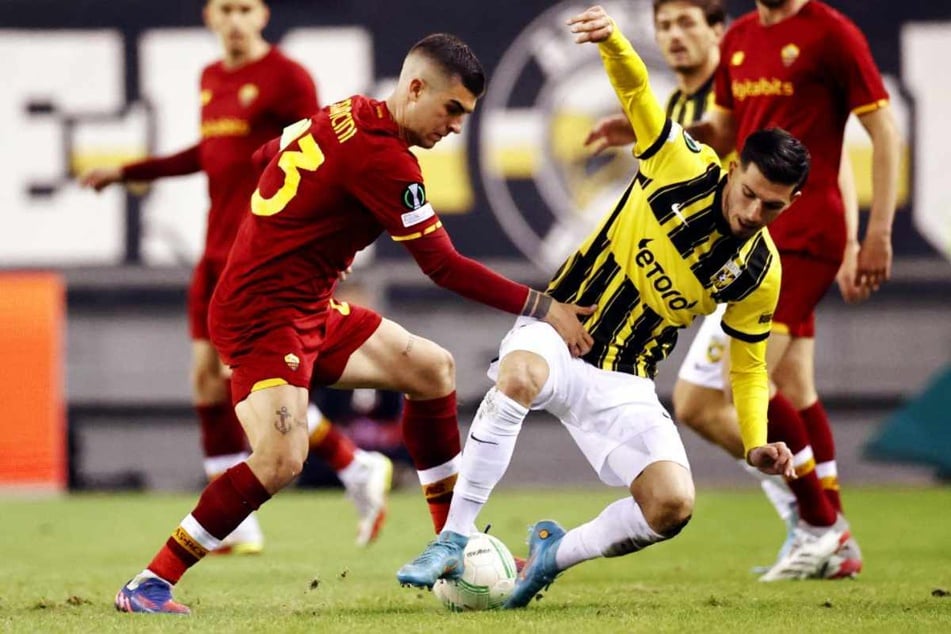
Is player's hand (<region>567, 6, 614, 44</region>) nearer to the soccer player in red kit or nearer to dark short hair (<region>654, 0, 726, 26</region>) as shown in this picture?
the soccer player in red kit

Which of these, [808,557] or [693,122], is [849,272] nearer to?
[693,122]

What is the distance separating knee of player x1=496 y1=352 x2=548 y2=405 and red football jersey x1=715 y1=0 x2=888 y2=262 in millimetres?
1703

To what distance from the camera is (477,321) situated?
1264 cm

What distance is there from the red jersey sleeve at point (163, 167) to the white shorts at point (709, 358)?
252 centimetres

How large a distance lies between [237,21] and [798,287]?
9.81 ft

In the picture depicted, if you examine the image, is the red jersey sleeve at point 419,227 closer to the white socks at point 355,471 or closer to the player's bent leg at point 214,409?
the white socks at point 355,471

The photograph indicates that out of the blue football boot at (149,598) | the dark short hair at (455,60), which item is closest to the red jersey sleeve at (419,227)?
the dark short hair at (455,60)

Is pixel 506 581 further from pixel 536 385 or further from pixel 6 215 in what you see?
pixel 6 215

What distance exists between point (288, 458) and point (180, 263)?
8.02 m

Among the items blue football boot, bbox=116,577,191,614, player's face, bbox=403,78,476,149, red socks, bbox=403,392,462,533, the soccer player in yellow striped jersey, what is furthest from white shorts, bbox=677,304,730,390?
blue football boot, bbox=116,577,191,614

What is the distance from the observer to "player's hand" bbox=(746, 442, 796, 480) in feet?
15.2

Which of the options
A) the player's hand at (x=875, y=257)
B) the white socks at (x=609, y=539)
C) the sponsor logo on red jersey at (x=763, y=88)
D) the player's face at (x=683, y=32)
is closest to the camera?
the white socks at (x=609, y=539)

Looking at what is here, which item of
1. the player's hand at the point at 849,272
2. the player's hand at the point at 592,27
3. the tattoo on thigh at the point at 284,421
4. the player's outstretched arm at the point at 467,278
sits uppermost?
the player's hand at the point at 592,27

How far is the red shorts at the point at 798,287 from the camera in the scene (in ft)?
20.1
